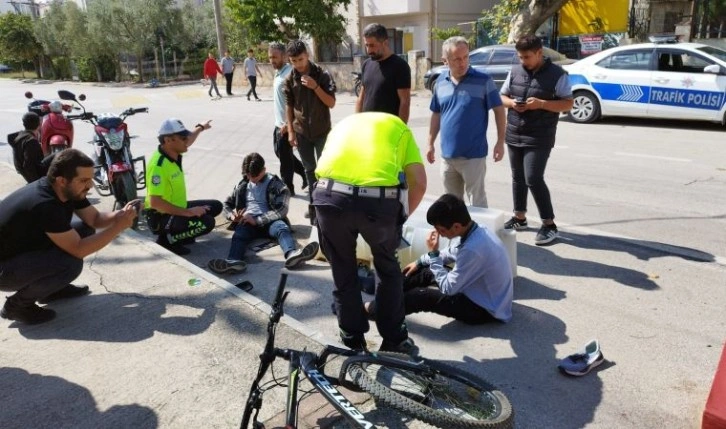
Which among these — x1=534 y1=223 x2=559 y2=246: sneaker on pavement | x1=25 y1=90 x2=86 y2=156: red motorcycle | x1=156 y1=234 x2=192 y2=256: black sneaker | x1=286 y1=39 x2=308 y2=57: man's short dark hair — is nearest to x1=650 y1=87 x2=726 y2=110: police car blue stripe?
x1=534 y1=223 x2=559 y2=246: sneaker on pavement

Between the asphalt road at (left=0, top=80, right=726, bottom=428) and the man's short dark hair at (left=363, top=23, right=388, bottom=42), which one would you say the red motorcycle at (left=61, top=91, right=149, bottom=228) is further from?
the man's short dark hair at (left=363, top=23, right=388, bottom=42)

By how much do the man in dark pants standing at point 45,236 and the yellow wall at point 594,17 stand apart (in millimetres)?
21109

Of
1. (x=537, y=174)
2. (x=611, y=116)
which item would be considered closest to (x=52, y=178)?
(x=537, y=174)

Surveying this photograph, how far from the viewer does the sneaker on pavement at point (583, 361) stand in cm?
329

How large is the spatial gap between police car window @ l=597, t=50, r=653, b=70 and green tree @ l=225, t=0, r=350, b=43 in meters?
16.4

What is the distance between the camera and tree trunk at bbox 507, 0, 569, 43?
747 inches

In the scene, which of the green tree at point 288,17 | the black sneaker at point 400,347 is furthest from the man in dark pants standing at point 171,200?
the green tree at point 288,17

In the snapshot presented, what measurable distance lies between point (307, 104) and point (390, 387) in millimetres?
3904

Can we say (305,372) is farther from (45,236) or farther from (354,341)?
(45,236)

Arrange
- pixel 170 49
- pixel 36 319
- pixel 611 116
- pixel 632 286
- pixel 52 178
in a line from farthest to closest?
1. pixel 170 49
2. pixel 611 116
3. pixel 632 286
4. pixel 36 319
5. pixel 52 178

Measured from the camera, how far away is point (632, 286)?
176 inches

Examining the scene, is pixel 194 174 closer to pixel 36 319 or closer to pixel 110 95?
pixel 36 319

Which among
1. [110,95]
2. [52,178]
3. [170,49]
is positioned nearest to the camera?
[52,178]

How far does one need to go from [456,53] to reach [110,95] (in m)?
26.5
